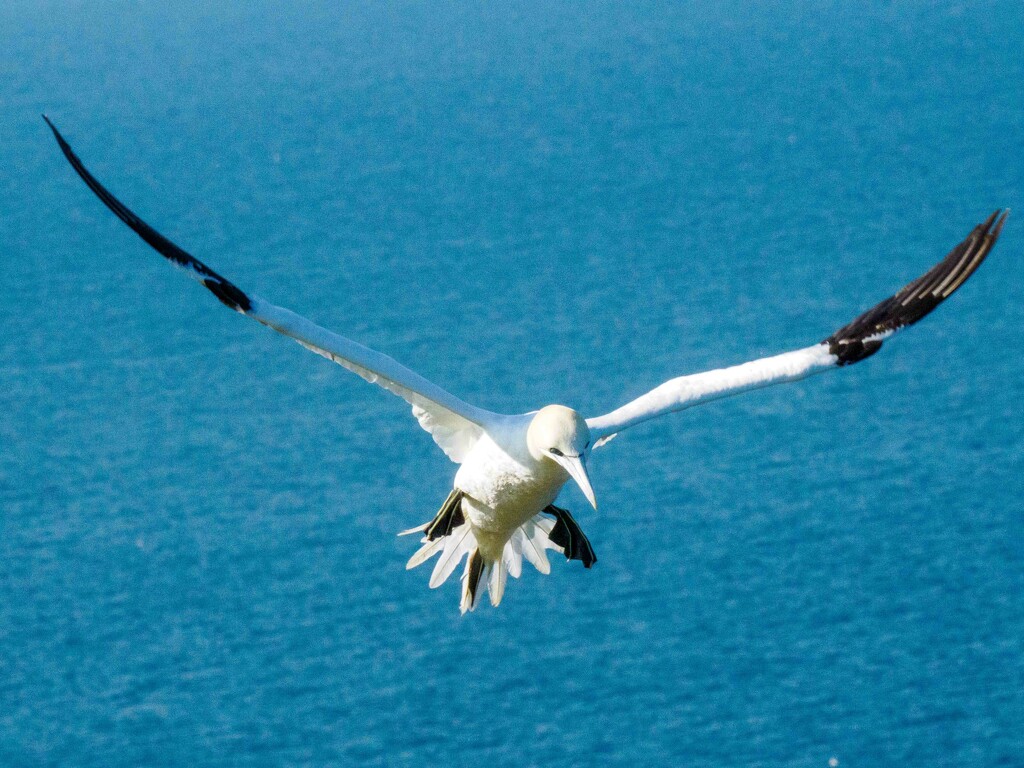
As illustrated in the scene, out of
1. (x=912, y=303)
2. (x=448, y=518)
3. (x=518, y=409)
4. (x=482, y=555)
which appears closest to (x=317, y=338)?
(x=448, y=518)

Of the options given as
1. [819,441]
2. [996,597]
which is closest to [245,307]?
[996,597]

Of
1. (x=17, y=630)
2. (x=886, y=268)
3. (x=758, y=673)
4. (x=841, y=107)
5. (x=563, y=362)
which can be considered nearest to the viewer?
(x=758, y=673)

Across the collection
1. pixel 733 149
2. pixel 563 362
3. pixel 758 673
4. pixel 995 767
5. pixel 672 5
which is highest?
pixel 672 5

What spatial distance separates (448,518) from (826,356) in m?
0.98

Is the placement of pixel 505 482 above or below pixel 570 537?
below

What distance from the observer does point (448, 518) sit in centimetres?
411

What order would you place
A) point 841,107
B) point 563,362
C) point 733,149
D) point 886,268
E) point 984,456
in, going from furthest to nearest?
1. point 841,107
2. point 733,149
3. point 886,268
4. point 563,362
5. point 984,456

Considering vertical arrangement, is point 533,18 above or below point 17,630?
above

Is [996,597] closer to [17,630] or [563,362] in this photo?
[563,362]

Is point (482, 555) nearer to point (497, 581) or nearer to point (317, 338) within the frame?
point (497, 581)

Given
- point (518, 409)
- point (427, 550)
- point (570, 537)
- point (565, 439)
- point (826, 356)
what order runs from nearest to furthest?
point (565, 439) → point (826, 356) → point (570, 537) → point (427, 550) → point (518, 409)

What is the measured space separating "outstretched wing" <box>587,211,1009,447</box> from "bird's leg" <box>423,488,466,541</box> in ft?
1.33

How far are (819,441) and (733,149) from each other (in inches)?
136

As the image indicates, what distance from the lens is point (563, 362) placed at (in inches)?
291
